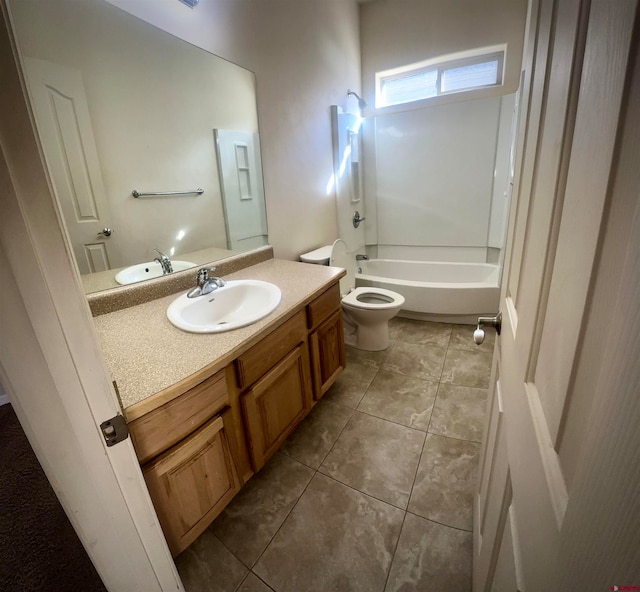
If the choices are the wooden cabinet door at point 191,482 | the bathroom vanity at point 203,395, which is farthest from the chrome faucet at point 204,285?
the wooden cabinet door at point 191,482

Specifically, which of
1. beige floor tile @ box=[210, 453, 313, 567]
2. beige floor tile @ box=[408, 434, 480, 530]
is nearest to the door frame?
beige floor tile @ box=[210, 453, 313, 567]

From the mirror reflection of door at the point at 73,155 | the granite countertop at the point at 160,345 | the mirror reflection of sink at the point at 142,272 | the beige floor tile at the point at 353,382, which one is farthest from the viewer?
the beige floor tile at the point at 353,382

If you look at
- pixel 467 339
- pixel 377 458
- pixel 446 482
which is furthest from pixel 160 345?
pixel 467 339

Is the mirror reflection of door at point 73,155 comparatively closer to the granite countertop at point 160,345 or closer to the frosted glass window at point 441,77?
the granite countertop at point 160,345

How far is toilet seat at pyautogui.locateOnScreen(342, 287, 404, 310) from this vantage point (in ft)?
7.19

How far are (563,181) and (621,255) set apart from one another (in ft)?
0.73

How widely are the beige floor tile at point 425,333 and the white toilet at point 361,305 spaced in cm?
28

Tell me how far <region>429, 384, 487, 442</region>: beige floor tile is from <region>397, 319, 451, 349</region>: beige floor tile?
561 mm

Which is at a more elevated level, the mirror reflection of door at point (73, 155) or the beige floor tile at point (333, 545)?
the mirror reflection of door at point (73, 155)

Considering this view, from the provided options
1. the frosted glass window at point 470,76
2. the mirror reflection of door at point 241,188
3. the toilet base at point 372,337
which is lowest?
the toilet base at point 372,337

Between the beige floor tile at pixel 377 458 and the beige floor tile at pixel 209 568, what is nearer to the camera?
the beige floor tile at pixel 209 568

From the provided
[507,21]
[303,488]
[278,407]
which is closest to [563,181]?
[278,407]

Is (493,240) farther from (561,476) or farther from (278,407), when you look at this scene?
(561,476)

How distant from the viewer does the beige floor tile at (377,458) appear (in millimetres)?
1339
